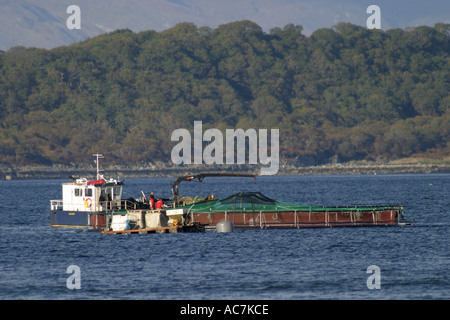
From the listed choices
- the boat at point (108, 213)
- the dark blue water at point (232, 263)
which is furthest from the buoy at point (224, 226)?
the boat at point (108, 213)

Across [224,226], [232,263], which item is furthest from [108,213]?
[232,263]

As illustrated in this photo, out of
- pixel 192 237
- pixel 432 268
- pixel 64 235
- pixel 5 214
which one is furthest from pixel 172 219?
pixel 5 214

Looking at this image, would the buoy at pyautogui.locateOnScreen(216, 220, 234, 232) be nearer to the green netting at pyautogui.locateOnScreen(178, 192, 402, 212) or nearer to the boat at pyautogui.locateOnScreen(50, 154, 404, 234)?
the boat at pyautogui.locateOnScreen(50, 154, 404, 234)

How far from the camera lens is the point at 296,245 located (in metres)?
58.0

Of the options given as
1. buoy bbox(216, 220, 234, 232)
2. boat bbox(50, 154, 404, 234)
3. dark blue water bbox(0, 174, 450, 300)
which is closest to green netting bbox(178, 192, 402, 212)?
boat bbox(50, 154, 404, 234)

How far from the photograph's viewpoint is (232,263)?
49.8m

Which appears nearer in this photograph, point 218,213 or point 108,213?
point 108,213

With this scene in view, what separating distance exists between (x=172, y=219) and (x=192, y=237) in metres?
3.82

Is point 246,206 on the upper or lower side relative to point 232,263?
upper

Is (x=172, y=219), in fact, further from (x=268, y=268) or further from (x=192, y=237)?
(x=268, y=268)

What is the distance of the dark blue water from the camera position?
4031 cm

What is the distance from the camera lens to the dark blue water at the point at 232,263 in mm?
40312

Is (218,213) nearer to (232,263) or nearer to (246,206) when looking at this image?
(246,206)

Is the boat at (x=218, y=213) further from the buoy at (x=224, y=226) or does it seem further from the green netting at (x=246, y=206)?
the buoy at (x=224, y=226)
